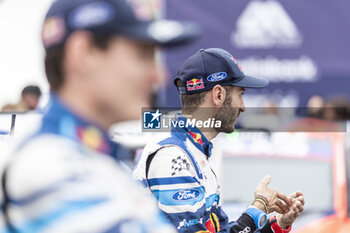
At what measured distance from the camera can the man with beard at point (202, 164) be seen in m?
2.15

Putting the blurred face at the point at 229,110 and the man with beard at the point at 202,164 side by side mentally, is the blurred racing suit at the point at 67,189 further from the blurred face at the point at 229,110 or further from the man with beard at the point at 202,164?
the blurred face at the point at 229,110

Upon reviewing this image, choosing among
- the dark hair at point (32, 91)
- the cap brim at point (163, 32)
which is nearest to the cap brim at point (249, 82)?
the cap brim at point (163, 32)

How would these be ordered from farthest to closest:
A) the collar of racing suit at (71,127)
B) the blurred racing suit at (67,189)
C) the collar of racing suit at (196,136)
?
1. the collar of racing suit at (196,136)
2. the collar of racing suit at (71,127)
3. the blurred racing suit at (67,189)

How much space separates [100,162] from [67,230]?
0.56ft

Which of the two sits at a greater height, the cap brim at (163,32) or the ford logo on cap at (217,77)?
the cap brim at (163,32)

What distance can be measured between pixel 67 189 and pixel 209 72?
1587 millimetres

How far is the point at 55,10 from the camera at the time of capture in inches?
49.1

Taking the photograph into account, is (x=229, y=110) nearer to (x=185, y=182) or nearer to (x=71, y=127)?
(x=185, y=182)

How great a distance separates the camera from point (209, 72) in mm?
2547

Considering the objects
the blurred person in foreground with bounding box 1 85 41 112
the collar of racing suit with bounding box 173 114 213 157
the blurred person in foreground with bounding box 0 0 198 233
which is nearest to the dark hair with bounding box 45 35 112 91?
the blurred person in foreground with bounding box 0 0 198 233

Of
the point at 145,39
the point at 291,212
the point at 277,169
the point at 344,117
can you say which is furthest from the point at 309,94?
the point at 145,39

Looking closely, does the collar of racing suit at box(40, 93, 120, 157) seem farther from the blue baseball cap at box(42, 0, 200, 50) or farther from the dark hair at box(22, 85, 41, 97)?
the dark hair at box(22, 85, 41, 97)

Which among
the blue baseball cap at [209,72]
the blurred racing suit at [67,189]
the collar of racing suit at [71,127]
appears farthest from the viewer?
the blue baseball cap at [209,72]

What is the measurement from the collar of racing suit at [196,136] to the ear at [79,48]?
1229 mm
